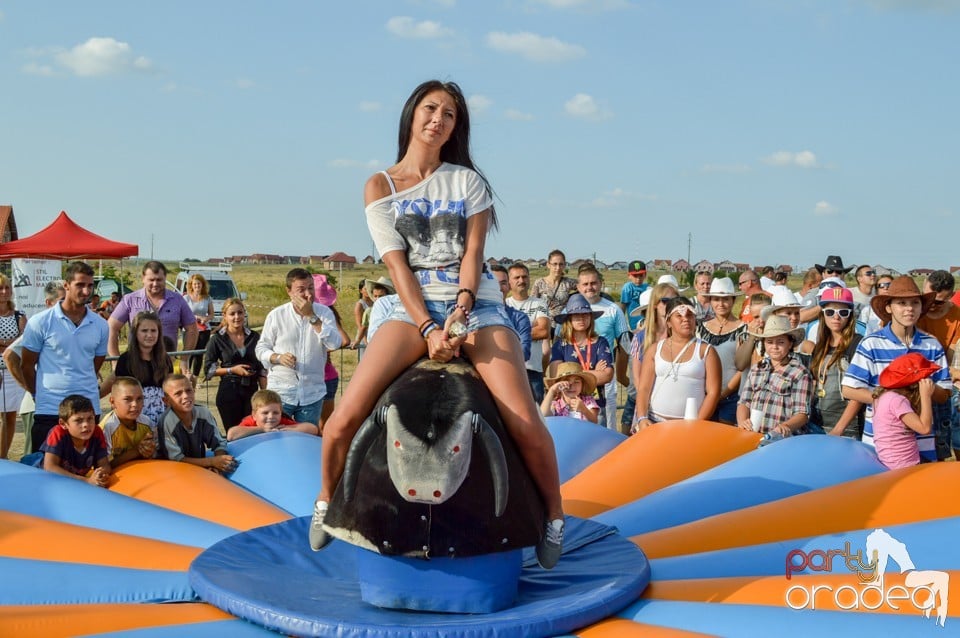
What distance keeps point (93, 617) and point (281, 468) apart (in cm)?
175

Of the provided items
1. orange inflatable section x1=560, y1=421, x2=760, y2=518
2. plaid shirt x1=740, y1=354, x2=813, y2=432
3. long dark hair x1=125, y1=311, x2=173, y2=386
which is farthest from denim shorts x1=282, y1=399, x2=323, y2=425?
plaid shirt x1=740, y1=354, x2=813, y2=432

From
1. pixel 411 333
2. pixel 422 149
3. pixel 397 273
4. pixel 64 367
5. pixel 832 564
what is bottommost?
pixel 832 564

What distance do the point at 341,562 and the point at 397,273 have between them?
1093mm

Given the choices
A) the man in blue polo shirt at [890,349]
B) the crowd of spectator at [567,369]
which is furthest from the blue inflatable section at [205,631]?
the man in blue polo shirt at [890,349]

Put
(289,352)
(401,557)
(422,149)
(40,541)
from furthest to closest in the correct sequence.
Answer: (289,352)
(40,541)
(422,149)
(401,557)

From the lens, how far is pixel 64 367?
18.0 ft

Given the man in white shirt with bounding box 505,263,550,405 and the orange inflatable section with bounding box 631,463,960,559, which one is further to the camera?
the man in white shirt with bounding box 505,263,550,405

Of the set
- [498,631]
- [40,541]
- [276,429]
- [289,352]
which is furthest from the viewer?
[289,352]

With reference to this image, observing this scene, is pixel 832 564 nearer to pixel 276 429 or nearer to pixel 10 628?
pixel 10 628

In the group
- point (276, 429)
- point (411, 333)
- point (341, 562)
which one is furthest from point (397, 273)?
point (276, 429)

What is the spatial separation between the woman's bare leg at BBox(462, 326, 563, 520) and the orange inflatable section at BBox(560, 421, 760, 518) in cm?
123

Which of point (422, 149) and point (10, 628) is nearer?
point (10, 628)

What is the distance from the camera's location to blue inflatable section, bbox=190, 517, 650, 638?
2607mm

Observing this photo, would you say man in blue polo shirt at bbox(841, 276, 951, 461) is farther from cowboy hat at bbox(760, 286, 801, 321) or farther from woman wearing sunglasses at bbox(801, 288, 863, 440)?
cowboy hat at bbox(760, 286, 801, 321)
